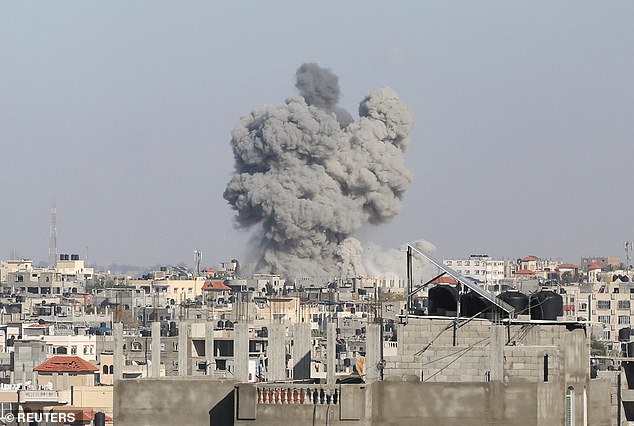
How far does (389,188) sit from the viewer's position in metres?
166

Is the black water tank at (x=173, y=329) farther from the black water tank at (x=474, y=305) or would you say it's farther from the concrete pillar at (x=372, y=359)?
the concrete pillar at (x=372, y=359)

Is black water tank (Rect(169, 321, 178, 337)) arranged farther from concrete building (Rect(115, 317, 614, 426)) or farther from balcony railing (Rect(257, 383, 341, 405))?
balcony railing (Rect(257, 383, 341, 405))

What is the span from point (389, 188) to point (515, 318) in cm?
14272

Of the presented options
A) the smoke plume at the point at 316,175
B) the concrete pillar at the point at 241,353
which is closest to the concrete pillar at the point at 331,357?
the concrete pillar at the point at 241,353

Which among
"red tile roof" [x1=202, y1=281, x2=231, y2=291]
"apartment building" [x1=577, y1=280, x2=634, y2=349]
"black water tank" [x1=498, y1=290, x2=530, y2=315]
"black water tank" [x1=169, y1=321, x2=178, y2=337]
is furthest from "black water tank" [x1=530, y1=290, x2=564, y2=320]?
"red tile roof" [x1=202, y1=281, x2=231, y2=291]

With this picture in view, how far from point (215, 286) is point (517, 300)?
500 feet

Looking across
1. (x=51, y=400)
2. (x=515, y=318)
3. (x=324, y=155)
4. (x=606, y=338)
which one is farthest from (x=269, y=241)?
(x=515, y=318)

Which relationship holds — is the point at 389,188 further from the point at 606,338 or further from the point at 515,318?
the point at 515,318

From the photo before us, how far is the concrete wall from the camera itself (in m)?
21.8

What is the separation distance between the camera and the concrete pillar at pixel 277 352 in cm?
2366

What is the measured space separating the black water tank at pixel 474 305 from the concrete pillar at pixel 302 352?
5.65 ft

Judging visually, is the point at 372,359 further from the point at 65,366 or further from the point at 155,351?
the point at 65,366

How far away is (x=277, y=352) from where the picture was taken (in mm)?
23953

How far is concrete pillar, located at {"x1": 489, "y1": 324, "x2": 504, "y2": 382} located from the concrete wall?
2.43 m
